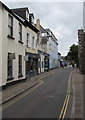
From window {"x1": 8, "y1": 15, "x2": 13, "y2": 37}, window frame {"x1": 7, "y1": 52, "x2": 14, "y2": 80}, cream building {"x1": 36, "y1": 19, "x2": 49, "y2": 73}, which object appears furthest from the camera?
cream building {"x1": 36, "y1": 19, "x2": 49, "y2": 73}

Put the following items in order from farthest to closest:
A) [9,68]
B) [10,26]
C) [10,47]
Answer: [10,26], [9,68], [10,47]

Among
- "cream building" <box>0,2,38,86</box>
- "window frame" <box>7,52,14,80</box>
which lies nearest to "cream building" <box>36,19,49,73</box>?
"cream building" <box>0,2,38,86</box>

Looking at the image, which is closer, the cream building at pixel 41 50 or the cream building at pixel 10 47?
the cream building at pixel 10 47

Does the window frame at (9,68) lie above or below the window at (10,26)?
below

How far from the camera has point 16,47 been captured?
2456 cm

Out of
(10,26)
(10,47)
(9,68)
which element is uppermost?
(10,26)

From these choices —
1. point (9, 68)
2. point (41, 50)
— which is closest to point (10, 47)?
point (9, 68)

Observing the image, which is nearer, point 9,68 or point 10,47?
point 10,47

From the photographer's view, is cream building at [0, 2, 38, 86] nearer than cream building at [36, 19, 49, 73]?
Yes

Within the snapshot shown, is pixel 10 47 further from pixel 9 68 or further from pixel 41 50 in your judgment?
pixel 41 50

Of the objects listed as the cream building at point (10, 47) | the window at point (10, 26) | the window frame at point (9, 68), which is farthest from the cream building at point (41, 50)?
the window frame at point (9, 68)

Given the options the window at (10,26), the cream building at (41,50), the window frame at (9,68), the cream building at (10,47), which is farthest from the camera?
the cream building at (41,50)

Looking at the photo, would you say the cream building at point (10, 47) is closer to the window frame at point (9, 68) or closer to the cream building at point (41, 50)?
the window frame at point (9, 68)

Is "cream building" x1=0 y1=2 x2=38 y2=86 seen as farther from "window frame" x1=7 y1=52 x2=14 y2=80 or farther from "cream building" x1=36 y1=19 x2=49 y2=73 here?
"cream building" x1=36 y1=19 x2=49 y2=73
